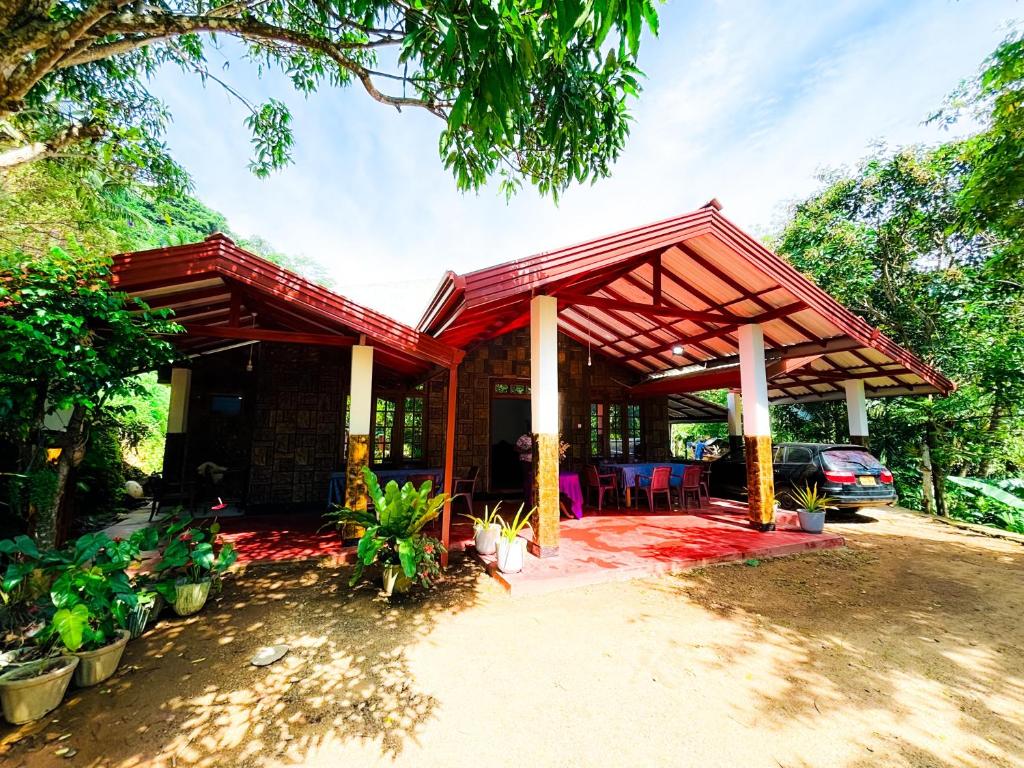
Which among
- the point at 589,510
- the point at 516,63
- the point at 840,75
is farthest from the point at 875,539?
the point at 516,63

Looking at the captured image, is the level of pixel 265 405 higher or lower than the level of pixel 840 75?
lower

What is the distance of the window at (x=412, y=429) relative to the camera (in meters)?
8.40

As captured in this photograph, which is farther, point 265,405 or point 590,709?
point 265,405

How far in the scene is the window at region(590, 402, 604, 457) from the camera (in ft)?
32.0

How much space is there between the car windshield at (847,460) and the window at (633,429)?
392cm

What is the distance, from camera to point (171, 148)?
5957 millimetres

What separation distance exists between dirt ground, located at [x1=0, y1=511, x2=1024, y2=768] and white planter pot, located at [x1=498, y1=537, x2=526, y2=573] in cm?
27

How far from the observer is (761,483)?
610 cm

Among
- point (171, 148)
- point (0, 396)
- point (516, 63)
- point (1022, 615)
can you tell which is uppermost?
point (171, 148)

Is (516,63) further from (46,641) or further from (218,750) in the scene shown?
(46,641)

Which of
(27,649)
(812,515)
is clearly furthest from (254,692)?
(812,515)

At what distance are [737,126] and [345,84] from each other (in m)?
6.62

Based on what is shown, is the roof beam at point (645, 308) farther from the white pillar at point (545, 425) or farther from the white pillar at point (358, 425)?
the white pillar at point (358, 425)

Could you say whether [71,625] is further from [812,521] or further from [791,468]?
[791,468]
